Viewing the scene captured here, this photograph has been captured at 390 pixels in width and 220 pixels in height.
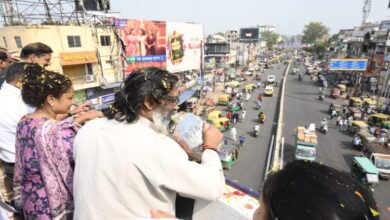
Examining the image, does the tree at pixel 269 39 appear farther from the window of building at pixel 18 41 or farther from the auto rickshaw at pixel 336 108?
the window of building at pixel 18 41

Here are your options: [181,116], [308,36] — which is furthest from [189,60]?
[308,36]

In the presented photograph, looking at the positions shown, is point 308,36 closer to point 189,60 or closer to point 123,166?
point 189,60

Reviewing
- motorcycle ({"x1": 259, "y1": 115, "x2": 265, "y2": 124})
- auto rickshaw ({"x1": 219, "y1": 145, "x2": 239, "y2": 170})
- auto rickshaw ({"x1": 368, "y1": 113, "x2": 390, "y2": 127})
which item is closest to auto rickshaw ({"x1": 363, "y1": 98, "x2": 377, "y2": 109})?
auto rickshaw ({"x1": 368, "y1": 113, "x2": 390, "y2": 127})

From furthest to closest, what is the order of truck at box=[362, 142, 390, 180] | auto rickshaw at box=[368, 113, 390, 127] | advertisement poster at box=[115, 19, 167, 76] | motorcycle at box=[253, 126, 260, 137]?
advertisement poster at box=[115, 19, 167, 76], auto rickshaw at box=[368, 113, 390, 127], motorcycle at box=[253, 126, 260, 137], truck at box=[362, 142, 390, 180]

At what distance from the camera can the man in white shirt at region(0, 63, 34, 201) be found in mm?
2123

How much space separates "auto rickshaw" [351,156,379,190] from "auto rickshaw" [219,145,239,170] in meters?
6.32

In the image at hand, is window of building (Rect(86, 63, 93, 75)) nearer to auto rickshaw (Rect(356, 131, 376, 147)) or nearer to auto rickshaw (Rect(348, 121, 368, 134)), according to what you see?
auto rickshaw (Rect(356, 131, 376, 147))

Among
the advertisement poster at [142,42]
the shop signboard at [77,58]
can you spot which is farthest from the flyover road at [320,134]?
the shop signboard at [77,58]

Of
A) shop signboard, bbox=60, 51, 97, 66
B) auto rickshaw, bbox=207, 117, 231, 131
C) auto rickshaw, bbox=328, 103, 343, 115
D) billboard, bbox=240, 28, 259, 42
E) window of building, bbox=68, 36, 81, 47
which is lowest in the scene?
auto rickshaw, bbox=328, 103, 343, 115

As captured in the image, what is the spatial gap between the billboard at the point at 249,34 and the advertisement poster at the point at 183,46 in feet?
165

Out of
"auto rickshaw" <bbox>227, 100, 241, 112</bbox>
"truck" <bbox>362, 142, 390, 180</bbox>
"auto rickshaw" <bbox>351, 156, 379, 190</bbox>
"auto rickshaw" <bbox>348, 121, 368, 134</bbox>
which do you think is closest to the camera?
"auto rickshaw" <bbox>351, 156, 379, 190</bbox>

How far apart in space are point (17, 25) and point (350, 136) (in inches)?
969

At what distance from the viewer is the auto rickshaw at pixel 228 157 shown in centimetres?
1344

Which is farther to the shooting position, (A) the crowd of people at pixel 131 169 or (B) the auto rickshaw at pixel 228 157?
(B) the auto rickshaw at pixel 228 157
